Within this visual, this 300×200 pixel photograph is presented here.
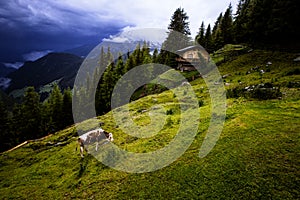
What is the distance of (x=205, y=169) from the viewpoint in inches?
306

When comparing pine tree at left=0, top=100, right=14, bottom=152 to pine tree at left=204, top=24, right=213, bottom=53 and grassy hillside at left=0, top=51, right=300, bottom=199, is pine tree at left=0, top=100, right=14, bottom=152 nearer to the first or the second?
grassy hillside at left=0, top=51, right=300, bottom=199

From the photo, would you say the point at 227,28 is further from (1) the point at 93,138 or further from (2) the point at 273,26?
(1) the point at 93,138

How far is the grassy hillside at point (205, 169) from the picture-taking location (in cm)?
672

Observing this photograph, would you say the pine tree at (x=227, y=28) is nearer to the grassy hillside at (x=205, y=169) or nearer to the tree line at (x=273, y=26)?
the tree line at (x=273, y=26)

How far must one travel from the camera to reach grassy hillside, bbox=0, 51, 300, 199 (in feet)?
22.0

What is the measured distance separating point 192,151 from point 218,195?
2933mm

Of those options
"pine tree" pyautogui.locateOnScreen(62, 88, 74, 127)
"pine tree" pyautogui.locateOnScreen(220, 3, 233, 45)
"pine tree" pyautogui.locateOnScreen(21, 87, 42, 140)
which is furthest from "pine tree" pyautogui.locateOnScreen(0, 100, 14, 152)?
"pine tree" pyautogui.locateOnScreen(220, 3, 233, 45)

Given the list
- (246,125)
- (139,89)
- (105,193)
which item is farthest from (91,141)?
(139,89)

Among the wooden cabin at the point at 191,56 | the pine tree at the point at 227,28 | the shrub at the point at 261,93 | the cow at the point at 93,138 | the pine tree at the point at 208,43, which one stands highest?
the pine tree at the point at 227,28

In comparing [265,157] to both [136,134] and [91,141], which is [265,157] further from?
[91,141]

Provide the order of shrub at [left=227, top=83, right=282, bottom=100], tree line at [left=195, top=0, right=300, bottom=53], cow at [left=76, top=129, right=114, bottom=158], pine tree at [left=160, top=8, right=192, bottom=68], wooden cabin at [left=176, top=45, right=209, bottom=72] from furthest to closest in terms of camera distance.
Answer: pine tree at [left=160, top=8, right=192, bottom=68] < wooden cabin at [left=176, top=45, right=209, bottom=72] < tree line at [left=195, top=0, right=300, bottom=53] < shrub at [left=227, top=83, right=282, bottom=100] < cow at [left=76, top=129, right=114, bottom=158]

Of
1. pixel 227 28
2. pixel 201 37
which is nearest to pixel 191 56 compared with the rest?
pixel 227 28

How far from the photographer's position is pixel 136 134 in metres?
13.8

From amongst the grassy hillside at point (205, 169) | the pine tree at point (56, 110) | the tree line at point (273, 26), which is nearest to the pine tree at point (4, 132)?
the pine tree at point (56, 110)
